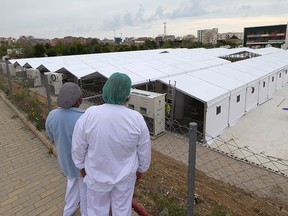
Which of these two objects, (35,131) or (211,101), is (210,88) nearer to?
(211,101)

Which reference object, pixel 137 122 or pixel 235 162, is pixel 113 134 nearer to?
pixel 137 122

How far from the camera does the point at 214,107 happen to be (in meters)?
8.74

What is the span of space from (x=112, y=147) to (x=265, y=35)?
307 feet

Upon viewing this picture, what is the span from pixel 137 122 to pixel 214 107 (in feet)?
23.8

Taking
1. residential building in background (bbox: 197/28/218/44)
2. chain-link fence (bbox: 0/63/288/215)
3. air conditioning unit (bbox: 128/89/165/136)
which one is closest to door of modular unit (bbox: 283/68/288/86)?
chain-link fence (bbox: 0/63/288/215)

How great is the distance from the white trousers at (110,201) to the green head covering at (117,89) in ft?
2.81

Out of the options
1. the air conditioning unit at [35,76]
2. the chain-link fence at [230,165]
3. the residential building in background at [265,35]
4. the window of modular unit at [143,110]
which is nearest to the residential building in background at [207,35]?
the residential building in background at [265,35]

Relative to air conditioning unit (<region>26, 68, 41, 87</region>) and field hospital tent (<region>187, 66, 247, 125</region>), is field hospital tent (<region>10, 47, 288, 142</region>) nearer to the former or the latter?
field hospital tent (<region>187, 66, 247, 125</region>)

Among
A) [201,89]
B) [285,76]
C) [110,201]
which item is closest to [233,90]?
[201,89]

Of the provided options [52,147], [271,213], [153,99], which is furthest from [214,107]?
[52,147]

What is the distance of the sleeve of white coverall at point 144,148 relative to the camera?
209 cm

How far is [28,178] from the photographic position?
4.23 meters

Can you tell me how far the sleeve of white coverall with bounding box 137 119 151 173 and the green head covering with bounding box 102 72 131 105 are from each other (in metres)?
0.32

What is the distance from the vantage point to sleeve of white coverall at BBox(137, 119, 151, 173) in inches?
82.1
